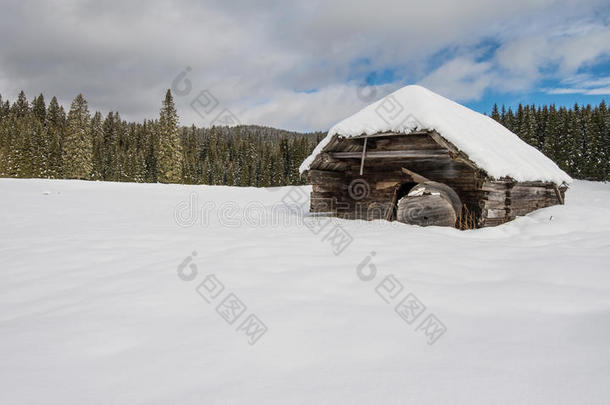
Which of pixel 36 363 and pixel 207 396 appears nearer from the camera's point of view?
pixel 207 396

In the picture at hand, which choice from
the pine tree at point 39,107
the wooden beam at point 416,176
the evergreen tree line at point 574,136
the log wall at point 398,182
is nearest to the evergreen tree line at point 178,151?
the evergreen tree line at point 574,136

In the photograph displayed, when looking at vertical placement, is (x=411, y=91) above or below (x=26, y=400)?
above

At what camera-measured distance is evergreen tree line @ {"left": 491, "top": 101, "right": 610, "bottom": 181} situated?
46.9 meters

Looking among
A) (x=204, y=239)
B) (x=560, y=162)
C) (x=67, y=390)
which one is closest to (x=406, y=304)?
(x=67, y=390)

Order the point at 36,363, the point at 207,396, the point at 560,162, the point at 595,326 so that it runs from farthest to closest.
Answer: the point at 560,162 → the point at 595,326 → the point at 36,363 → the point at 207,396

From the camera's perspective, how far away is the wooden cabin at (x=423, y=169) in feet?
27.8

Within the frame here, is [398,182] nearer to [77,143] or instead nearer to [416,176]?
[416,176]

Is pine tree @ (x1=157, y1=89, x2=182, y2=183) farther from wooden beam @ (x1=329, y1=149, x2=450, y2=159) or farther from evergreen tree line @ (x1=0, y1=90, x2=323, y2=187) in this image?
wooden beam @ (x1=329, y1=149, x2=450, y2=159)

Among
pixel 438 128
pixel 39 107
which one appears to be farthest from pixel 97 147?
pixel 438 128

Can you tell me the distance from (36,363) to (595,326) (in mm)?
4272

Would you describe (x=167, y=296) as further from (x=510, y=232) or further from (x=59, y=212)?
(x=59, y=212)

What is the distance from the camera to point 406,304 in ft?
10.9

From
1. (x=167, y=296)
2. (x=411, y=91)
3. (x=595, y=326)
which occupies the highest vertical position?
(x=411, y=91)

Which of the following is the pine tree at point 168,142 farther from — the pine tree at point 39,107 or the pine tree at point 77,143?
the pine tree at point 39,107
